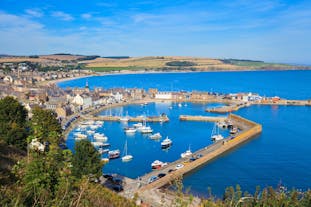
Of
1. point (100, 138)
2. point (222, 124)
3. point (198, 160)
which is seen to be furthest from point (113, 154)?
point (222, 124)

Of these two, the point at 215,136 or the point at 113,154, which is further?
the point at 215,136

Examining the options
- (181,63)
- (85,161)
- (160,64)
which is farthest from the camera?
(181,63)

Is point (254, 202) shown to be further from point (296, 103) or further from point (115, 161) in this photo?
point (296, 103)

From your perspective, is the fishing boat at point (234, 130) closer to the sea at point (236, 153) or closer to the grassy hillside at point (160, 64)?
the sea at point (236, 153)

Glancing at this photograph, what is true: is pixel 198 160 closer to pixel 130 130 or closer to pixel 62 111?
pixel 130 130

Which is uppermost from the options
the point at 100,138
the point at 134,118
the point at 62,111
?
the point at 62,111

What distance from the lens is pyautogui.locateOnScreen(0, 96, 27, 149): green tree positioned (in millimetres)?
10586

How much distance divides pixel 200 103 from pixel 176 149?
1895cm

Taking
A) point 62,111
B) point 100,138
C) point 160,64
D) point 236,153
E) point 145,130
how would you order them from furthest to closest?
1. point 160,64
2. point 62,111
3. point 145,130
4. point 100,138
5. point 236,153

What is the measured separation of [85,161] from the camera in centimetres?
977

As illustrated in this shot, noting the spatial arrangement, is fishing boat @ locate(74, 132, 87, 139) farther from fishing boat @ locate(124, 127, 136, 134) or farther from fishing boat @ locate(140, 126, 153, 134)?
fishing boat @ locate(140, 126, 153, 134)

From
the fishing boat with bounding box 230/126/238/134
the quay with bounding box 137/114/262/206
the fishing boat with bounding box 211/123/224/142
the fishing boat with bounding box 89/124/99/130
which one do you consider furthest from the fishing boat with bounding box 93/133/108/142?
the fishing boat with bounding box 230/126/238/134

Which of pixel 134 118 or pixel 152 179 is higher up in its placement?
pixel 152 179

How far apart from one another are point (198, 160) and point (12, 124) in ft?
27.1
